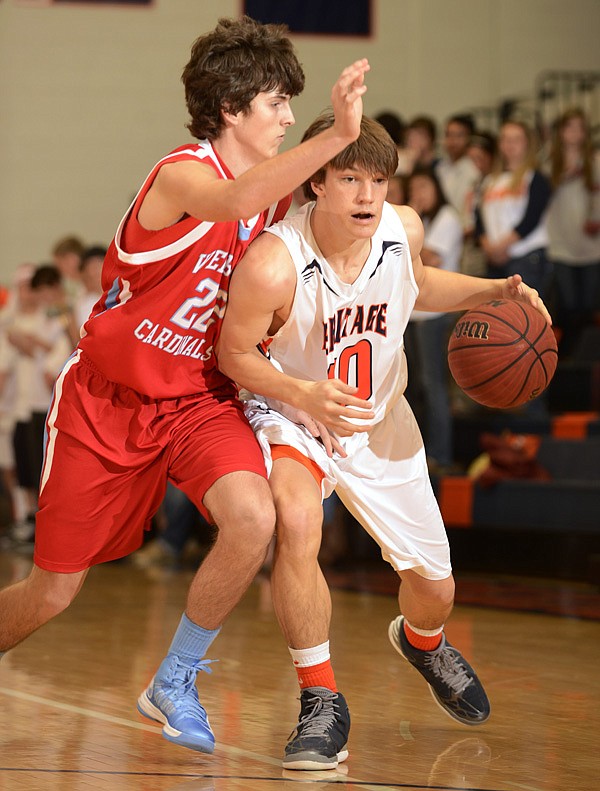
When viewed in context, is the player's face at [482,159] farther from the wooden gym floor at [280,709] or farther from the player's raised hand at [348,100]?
the player's raised hand at [348,100]

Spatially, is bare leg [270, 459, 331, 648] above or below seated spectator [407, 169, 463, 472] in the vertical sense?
above

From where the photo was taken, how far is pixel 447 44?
39.7 feet

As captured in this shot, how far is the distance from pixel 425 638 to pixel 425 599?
0.14 m

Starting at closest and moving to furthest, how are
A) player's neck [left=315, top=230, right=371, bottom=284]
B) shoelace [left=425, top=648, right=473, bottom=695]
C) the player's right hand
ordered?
the player's right hand → player's neck [left=315, top=230, right=371, bottom=284] → shoelace [left=425, top=648, right=473, bottom=695]

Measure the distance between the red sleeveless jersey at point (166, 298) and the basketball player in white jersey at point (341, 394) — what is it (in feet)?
0.33

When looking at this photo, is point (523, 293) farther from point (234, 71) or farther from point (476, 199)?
point (476, 199)

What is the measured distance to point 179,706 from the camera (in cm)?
305

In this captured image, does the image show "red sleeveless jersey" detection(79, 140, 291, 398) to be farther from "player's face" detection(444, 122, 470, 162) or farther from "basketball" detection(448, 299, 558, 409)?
"player's face" detection(444, 122, 470, 162)

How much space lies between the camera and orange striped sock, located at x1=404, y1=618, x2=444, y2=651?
3.54 m

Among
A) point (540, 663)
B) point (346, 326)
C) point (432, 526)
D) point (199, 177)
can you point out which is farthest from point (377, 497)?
point (540, 663)

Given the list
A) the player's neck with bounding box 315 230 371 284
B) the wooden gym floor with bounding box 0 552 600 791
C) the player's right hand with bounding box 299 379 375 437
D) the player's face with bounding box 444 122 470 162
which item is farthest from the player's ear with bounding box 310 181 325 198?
the player's face with bounding box 444 122 470 162

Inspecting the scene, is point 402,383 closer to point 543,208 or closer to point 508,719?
point 508,719

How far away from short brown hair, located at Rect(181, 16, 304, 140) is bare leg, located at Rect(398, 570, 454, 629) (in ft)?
4.40

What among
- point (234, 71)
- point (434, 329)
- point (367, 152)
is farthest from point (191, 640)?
point (434, 329)
